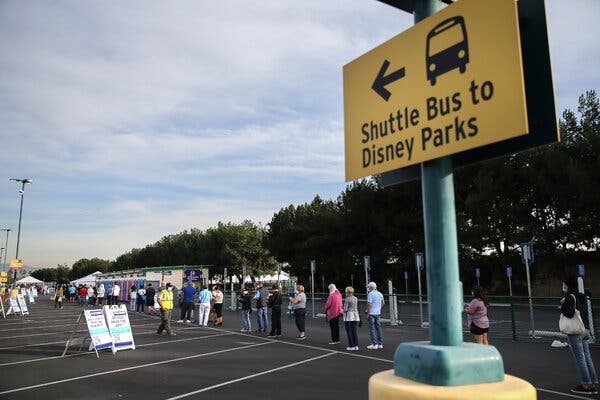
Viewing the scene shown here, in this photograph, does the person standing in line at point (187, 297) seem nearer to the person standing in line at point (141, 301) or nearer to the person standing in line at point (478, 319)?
the person standing in line at point (141, 301)

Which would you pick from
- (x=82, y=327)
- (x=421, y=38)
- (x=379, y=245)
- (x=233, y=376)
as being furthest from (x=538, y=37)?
(x=379, y=245)

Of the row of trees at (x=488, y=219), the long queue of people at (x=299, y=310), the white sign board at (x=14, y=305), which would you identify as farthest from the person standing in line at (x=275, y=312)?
the row of trees at (x=488, y=219)

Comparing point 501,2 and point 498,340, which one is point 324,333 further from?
point 501,2

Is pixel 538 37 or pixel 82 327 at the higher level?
pixel 538 37

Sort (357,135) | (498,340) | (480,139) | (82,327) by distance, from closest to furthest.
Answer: (480,139)
(357,135)
(498,340)
(82,327)

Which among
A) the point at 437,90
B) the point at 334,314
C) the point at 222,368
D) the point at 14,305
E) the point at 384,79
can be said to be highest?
the point at 384,79

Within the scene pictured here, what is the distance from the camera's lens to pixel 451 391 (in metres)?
1.88

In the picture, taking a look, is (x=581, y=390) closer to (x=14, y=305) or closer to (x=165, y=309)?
Answer: (x=165, y=309)

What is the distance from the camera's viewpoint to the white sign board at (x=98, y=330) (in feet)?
36.8

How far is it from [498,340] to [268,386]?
8892mm

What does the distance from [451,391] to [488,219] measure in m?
33.1

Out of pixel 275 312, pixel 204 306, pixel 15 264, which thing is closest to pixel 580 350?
pixel 275 312

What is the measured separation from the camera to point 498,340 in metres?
13.6

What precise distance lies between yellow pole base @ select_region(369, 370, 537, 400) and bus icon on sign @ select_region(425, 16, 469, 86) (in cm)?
144
